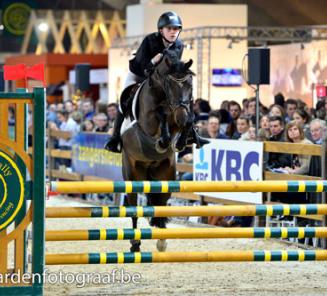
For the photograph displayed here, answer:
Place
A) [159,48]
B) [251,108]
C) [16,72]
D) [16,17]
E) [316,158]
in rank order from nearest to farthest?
[16,72] → [159,48] → [316,158] → [251,108] → [16,17]

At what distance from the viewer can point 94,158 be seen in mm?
15672

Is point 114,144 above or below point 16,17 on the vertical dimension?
below

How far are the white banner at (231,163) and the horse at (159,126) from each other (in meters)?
2.23

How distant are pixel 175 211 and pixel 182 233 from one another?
0.62ft

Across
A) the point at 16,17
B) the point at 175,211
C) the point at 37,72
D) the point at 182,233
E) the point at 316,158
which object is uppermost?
the point at 16,17

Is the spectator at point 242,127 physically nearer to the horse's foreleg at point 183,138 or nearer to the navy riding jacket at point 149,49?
the navy riding jacket at point 149,49

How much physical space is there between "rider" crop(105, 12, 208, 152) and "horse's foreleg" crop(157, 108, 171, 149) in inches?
10.4

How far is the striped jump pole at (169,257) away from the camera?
7.15 m

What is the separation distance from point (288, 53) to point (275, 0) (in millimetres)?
9182

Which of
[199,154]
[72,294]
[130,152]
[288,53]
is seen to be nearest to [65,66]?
[288,53]

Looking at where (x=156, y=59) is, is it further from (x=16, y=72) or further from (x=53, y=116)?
(x=53, y=116)

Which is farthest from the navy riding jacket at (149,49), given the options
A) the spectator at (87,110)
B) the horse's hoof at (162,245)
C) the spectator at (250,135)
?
the spectator at (87,110)

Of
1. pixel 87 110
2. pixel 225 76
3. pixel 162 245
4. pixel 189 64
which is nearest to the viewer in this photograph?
pixel 189 64

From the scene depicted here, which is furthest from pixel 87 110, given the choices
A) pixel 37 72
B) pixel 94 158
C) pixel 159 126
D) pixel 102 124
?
pixel 37 72
